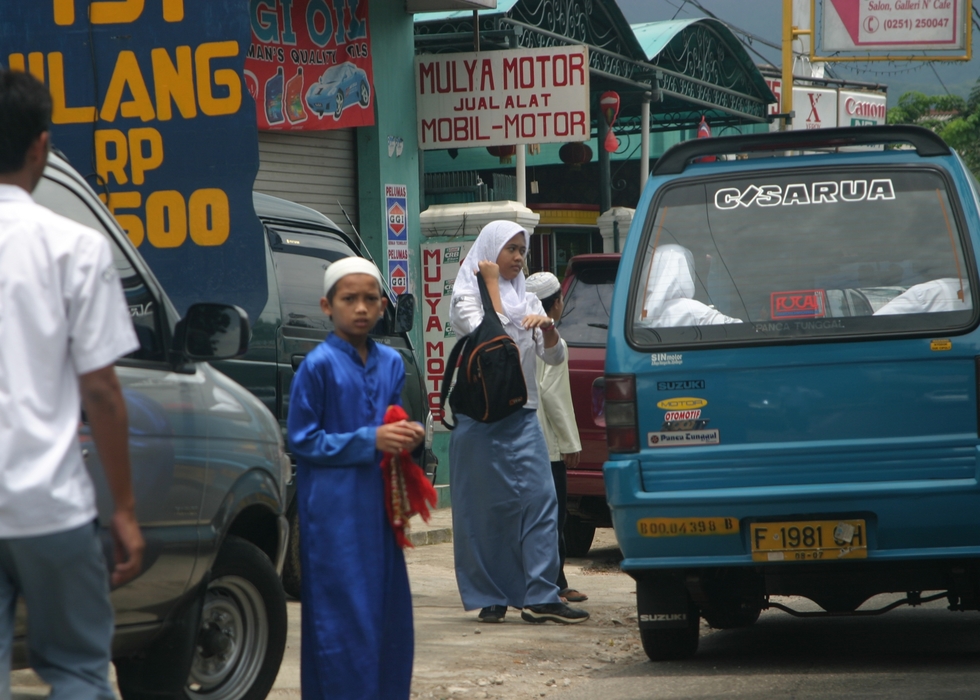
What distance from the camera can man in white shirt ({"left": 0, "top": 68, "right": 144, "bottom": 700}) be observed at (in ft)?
9.27

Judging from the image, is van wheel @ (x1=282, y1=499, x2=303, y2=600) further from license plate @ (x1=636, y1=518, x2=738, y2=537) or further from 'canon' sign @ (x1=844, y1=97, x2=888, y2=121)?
'canon' sign @ (x1=844, y1=97, x2=888, y2=121)

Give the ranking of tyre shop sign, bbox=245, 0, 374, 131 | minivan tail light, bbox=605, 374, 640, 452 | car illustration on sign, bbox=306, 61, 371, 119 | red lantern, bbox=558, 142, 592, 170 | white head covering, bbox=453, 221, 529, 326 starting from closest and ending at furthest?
minivan tail light, bbox=605, 374, 640, 452, white head covering, bbox=453, 221, 529, 326, tyre shop sign, bbox=245, 0, 374, 131, car illustration on sign, bbox=306, 61, 371, 119, red lantern, bbox=558, 142, 592, 170

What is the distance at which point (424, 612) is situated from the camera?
7.57m

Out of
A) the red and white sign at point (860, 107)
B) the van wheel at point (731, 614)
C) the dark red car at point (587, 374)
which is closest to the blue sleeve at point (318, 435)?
the van wheel at point (731, 614)

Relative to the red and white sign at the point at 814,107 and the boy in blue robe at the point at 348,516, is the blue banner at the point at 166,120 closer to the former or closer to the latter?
the boy in blue robe at the point at 348,516

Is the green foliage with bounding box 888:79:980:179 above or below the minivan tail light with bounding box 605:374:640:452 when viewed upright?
above

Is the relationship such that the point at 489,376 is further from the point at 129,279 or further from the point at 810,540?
the point at 129,279

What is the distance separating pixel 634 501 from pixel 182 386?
1943mm

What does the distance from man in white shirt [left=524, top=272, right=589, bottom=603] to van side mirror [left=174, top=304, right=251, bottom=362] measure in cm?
349

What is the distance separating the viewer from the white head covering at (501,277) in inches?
275

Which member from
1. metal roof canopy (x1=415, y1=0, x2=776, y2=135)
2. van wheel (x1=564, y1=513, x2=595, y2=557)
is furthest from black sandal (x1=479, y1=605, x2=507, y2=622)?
metal roof canopy (x1=415, y1=0, x2=776, y2=135)

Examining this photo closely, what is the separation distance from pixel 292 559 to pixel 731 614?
7.99 feet

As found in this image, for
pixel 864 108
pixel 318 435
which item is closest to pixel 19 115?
pixel 318 435

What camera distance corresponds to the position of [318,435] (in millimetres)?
4199
